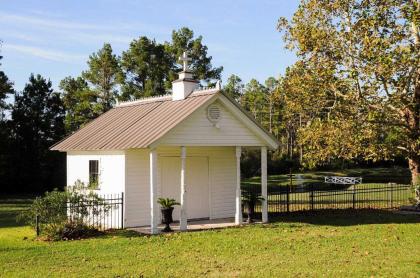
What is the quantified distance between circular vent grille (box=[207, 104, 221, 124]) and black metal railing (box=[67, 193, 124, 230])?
3.97 m

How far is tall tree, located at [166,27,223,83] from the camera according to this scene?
152 feet

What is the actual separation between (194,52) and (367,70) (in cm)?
2738

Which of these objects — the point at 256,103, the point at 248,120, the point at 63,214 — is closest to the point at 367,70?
the point at 248,120

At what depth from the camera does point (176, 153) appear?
19656 millimetres

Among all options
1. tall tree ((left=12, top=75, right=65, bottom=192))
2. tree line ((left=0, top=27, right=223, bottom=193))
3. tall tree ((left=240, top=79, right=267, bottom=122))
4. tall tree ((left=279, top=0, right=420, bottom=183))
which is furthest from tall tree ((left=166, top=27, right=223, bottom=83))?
tall tree ((left=240, top=79, right=267, bottom=122))

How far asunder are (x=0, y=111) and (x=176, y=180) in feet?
113

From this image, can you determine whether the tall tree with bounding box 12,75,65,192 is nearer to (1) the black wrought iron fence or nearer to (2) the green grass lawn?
(1) the black wrought iron fence

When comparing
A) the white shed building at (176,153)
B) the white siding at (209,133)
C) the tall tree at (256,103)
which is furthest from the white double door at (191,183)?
the tall tree at (256,103)

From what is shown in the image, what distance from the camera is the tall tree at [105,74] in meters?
47.1

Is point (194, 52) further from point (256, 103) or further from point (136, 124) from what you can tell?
point (256, 103)

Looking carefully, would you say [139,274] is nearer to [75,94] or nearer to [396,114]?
[396,114]

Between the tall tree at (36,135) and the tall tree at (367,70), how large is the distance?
1024 inches

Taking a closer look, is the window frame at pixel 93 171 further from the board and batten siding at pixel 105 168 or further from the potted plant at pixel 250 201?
the potted plant at pixel 250 201

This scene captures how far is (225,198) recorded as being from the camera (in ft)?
68.3
